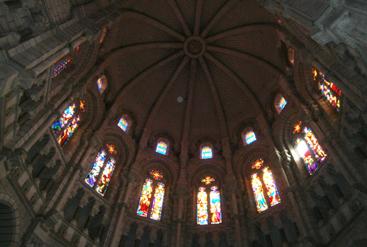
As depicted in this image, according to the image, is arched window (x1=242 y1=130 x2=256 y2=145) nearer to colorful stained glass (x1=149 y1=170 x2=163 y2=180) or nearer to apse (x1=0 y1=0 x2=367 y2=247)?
apse (x1=0 y1=0 x2=367 y2=247)

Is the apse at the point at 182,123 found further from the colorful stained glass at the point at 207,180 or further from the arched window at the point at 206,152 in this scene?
the colorful stained glass at the point at 207,180

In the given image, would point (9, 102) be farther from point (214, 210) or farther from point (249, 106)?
point (249, 106)

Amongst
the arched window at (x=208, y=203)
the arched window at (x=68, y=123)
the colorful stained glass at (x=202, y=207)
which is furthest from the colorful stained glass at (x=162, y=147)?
the arched window at (x=68, y=123)

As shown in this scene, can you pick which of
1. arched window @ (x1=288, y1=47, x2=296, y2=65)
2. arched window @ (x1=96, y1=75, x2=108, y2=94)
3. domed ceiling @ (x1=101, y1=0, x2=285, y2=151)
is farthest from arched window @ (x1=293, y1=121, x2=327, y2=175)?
arched window @ (x1=96, y1=75, x2=108, y2=94)

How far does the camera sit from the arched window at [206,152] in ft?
→ 94.3

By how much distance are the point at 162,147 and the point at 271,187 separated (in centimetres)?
1014

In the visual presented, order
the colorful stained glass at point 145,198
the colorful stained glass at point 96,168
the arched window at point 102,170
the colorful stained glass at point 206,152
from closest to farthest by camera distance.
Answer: the colorful stained glass at point 96,168 < the arched window at point 102,170 < the colorful stained glass at point 145,198 < the colorful stained glass at point 206,152

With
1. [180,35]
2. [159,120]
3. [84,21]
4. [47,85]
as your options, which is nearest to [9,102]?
[47,85]

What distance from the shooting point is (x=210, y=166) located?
1086 inches

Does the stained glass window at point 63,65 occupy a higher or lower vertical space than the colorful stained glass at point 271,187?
higher

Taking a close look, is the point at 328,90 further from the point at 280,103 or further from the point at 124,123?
the point at 124,123

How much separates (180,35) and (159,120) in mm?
8186

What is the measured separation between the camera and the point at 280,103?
26625 mm

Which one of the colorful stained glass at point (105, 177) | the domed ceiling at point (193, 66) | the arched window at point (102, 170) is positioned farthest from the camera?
the domed ceiling at point (193, 66)
